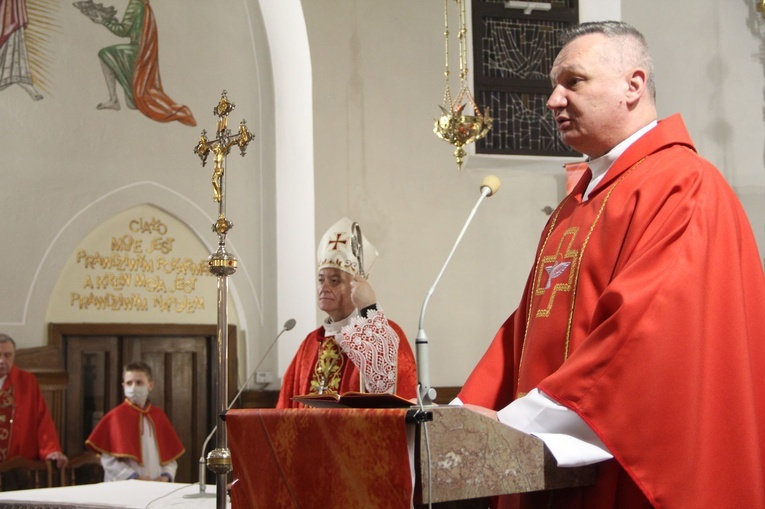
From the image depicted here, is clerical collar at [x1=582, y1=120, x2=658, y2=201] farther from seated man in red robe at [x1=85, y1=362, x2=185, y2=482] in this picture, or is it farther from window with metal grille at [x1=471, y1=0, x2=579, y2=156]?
window with metal grille at [x1=471, y1=0, x2=579, y2=156]

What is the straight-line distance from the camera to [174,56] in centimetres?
977

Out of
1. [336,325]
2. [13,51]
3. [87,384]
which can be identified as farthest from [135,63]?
Answer: [336,325]

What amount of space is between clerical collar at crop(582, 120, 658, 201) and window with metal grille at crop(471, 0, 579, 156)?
7.12 meters

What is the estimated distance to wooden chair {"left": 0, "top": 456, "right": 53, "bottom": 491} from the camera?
25.8 feet

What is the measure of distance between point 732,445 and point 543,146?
8.06 meters

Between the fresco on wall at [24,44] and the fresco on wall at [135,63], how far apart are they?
1.37ft

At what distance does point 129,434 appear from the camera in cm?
787

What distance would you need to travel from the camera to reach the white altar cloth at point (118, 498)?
4121 millimetres

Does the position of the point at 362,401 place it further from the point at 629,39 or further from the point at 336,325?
the point at 336,325

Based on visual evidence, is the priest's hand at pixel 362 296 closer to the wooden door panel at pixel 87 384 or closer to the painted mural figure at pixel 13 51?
the wooden door panel at pixel 87 384

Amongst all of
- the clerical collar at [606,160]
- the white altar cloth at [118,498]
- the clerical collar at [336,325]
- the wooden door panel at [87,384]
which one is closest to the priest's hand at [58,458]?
the wooden door panel at [87,384]

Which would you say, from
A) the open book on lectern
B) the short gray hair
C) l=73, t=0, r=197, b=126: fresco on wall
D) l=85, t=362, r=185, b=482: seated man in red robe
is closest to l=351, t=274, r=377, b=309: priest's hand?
the short gray hair

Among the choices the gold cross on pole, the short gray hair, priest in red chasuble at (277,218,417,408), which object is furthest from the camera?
priest in red chasuble at (277,218,417,408)

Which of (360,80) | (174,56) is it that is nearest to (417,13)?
(360,80)
